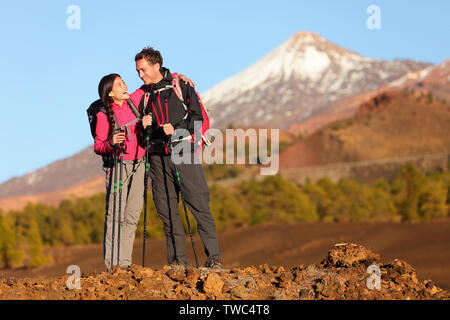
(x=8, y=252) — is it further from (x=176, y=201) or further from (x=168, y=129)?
(x=168, y=129)

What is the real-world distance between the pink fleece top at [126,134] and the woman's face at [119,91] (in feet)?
0.28

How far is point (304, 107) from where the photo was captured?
138 metres

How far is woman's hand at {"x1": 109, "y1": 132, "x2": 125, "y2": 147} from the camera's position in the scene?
486cm

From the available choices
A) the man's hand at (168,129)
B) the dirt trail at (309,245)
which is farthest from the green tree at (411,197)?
the man's hand at (168,129)

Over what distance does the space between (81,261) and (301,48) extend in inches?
6110

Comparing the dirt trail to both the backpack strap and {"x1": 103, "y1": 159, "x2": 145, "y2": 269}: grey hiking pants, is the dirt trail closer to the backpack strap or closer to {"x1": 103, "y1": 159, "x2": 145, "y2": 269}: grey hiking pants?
{"x1": 103, "y1": 159, "x2": 145, "y2": 269}: grey hiking pants

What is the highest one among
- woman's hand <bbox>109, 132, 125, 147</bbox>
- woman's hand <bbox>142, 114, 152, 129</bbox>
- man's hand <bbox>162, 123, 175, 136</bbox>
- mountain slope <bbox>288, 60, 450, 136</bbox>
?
mountain slope <bbox>288, 60, 450, 136</bbox>

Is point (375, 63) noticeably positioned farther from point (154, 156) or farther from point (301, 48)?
point (154, 156)

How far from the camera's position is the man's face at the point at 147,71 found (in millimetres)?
5031

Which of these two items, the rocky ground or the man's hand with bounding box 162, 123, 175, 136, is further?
the man's hand with bounding box 162, 123, 175, 136

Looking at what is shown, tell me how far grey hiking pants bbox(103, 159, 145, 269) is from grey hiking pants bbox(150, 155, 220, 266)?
0.13 m

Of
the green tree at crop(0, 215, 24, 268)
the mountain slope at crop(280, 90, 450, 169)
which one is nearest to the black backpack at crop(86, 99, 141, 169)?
the green tree at crop(0, 215, 24, 268)

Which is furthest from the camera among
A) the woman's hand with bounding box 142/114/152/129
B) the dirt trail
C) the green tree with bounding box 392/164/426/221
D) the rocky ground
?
the green tree with bounding box 392/164/426/221
